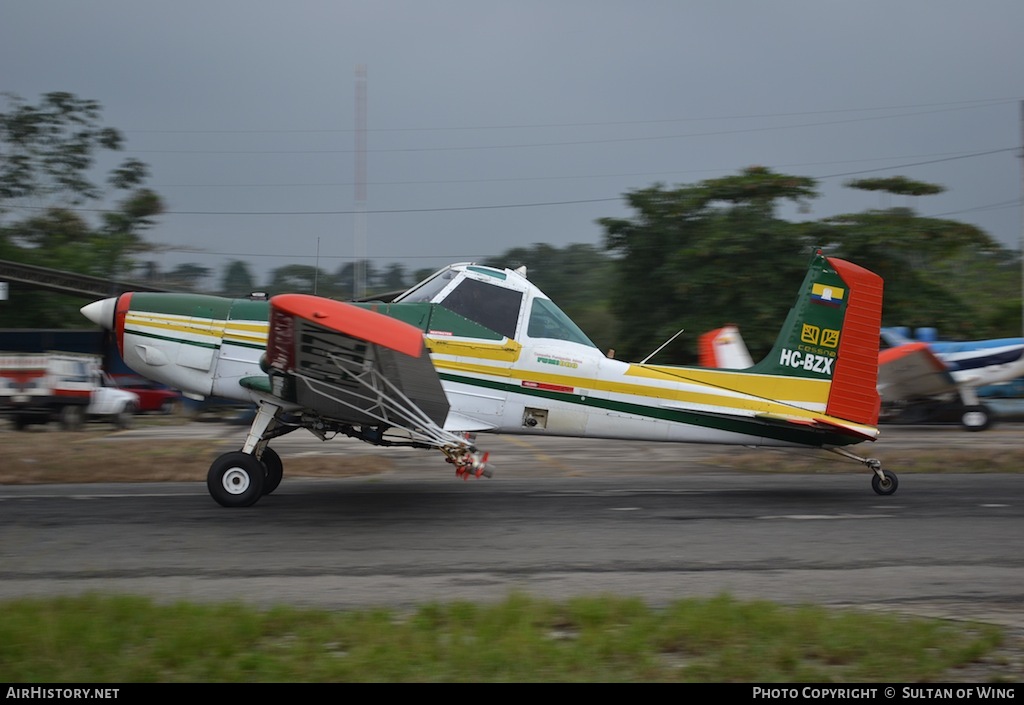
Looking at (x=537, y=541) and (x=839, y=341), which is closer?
(x=537, y=541)

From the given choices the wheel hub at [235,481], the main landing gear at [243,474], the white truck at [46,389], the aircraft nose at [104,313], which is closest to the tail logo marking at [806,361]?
the main landing gear at [243,474]

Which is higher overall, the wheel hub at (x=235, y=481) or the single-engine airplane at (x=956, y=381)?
the single-engine airplane at (x=956, y=381)

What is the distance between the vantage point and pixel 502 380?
9219mm

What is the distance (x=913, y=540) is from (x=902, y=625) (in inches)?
117

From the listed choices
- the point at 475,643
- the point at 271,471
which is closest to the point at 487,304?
the point at 271,471

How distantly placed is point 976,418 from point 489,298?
1490cm

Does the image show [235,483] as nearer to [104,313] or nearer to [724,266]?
[104,313]

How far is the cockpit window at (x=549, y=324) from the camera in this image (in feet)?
30.7

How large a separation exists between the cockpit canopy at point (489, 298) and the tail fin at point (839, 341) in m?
2.54

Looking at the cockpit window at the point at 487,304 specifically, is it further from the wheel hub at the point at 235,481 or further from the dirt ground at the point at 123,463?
the dirt ground at the point at 123,463

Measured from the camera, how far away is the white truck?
64.7ft

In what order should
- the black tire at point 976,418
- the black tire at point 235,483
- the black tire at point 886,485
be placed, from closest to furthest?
the black tire at point 235,483 → the black tire at point 886,485 → the black tire at point 976,418
